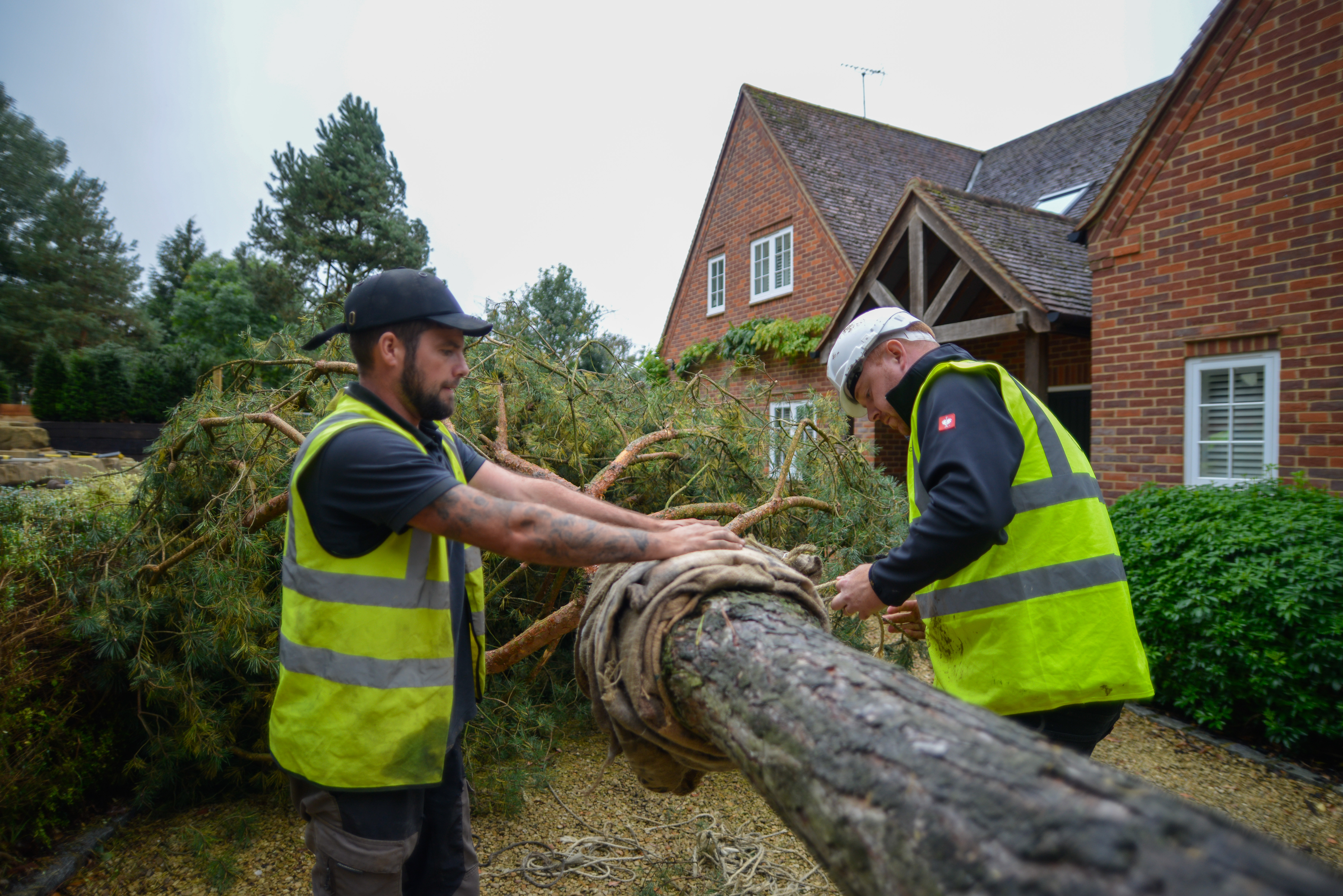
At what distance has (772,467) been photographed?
15.4ft

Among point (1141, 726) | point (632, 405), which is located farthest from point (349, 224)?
point (1141, 726)

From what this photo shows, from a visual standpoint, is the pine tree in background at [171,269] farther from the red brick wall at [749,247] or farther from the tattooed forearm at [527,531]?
the tattooed forearm at [527,531]

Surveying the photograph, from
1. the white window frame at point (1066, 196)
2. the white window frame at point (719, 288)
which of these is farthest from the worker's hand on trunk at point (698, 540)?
the white window frame at point (719, 288)

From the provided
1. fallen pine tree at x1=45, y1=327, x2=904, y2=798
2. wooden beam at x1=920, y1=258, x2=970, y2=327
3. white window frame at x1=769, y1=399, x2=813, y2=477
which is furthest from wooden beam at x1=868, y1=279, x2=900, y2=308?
white window frame at x1=769, y1=399, x2=813, y2=477

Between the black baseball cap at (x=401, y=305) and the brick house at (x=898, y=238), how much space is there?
3.29 m

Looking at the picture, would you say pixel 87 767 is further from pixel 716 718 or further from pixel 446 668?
pixel 716 718

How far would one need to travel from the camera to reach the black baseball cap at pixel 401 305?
188cm

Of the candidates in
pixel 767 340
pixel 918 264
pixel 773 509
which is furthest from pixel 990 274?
pixel 773 509

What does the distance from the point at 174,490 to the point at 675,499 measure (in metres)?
2.68

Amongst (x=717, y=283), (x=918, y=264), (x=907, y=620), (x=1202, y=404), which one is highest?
(x=717, y=283)

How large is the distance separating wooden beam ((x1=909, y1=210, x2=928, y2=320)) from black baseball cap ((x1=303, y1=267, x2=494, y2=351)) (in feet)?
24.8

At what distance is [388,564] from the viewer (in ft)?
5.71

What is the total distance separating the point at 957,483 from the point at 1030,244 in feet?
26.1

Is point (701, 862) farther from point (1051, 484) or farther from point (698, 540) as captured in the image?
point (1051, 484)
